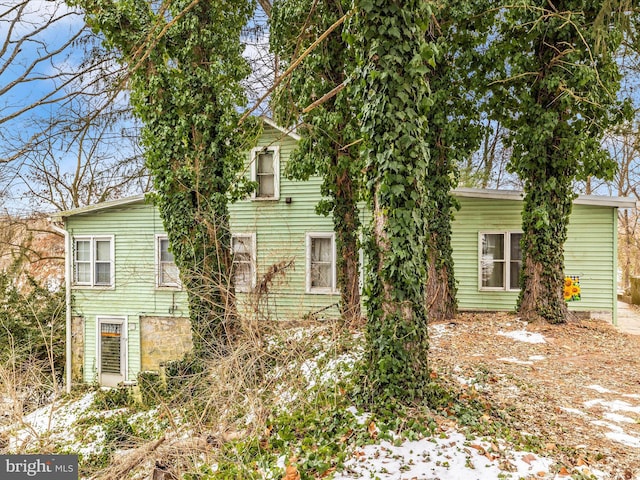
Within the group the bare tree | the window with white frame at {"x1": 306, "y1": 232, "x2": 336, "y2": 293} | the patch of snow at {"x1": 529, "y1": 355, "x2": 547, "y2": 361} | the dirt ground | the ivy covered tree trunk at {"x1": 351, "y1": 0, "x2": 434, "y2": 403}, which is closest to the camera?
the dirt ground

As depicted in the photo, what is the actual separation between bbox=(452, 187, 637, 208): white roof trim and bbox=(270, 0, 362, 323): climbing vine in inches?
146

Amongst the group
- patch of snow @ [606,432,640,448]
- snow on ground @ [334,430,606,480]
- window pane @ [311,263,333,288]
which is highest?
window pane @ [311,263,333,288]

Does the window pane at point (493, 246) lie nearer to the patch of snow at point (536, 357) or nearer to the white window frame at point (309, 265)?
the white window frame at point (309, 265)

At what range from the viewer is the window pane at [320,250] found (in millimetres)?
11953

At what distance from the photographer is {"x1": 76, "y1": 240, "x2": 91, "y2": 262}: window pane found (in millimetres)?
13211

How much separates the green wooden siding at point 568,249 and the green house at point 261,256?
25 millimetres

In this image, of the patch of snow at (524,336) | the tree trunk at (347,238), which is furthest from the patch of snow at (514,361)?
the tree trunk at (347,238)

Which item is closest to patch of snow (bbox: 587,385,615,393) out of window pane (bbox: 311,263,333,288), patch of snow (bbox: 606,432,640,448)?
patch of snow (bbox: 606,432,640,448)

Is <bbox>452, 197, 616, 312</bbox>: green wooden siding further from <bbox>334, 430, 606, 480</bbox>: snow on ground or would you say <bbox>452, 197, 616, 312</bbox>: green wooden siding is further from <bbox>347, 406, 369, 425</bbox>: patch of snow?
<bbox>334, 430, 606, 480</bbox>: snow on ground

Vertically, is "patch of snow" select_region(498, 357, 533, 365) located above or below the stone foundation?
above

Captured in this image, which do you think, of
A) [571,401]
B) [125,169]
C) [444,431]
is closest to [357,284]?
[571,401]

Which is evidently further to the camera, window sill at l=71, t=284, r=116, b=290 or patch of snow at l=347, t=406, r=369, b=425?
window sill at l=71, t=284, r=116, b=290

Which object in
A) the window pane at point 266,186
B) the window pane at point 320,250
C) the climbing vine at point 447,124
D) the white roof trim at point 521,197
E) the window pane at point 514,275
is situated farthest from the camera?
the window pane at point 266,186

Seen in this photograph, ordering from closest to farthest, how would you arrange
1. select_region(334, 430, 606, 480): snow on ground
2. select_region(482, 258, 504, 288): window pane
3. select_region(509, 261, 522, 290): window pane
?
select_region(334, 430, 606, 480): snow on ground → select_region(509, 261, 522, 290): window pane → select_region(482, 258, 504, 288): window pane
